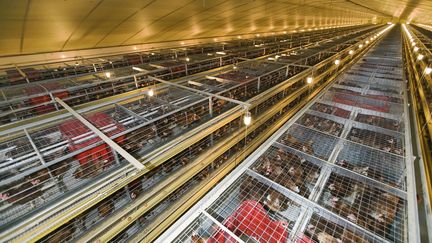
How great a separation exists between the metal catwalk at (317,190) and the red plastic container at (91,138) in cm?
129

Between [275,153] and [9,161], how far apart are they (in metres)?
2.84

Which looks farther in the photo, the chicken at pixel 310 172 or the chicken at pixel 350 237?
the chicken at pixel 310 172

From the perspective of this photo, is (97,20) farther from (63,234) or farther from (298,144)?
(298,144)

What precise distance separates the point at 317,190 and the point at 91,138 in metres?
2.53

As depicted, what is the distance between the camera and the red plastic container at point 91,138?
6.80 feet

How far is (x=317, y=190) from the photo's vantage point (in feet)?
5.91

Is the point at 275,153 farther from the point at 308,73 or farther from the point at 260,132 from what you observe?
the point at 308,73

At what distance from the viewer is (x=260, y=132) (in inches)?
180

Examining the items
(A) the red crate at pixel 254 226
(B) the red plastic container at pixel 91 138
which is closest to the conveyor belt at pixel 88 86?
(B) the red plastic container at pixel 91 138

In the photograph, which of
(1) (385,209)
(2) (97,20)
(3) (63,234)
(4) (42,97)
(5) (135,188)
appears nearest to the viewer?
(1) (385,209)

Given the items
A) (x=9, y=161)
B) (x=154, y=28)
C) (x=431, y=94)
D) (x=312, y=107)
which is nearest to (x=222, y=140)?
(x=312, y=107)

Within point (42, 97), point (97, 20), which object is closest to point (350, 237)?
point (42, 97)

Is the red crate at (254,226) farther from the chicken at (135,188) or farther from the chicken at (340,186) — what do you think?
the chicken at (135,188)

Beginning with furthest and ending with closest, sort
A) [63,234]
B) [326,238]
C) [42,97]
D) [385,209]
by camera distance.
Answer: [42,97] → [63,234] → [385,209] → [326,238]
